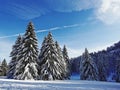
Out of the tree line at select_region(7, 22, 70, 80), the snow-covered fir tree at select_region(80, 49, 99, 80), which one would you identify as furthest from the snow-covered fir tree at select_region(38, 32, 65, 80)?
the snow-covered fir tree at select_region(80, 49, 99, 80)

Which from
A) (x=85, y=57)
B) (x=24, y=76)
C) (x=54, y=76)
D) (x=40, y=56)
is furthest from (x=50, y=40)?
(x=85, y=57)

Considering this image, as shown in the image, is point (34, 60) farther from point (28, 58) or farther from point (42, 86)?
point (42, 86)

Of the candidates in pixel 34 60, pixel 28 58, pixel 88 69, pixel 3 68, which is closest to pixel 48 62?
pixel 34 60

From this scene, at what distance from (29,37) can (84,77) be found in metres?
28.2

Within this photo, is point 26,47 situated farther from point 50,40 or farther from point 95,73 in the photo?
point 95,73

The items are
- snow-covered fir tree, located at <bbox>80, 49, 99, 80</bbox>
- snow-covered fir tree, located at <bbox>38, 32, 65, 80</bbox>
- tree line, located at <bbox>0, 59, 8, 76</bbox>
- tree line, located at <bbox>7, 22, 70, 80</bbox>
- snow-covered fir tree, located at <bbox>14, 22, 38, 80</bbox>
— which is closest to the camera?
snow-covered fir tree, located at <bbox>14, 22, 38, 80</bbox>

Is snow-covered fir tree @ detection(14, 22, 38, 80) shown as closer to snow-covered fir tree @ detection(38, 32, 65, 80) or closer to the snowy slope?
snow-covered fir tree @ detection(38, 32, 65, 80)

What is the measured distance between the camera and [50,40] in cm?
4884

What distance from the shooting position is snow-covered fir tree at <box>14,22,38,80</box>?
1603 inches

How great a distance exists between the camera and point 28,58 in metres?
42.2

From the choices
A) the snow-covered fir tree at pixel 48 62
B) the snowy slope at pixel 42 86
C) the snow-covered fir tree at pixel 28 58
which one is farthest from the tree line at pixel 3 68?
the snowy slope at pixel 42 86

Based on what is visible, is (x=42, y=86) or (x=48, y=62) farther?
(x=48, y=62)

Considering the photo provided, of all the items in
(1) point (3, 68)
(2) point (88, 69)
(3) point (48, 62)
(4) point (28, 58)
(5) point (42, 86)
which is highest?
(4) point (28, 58)

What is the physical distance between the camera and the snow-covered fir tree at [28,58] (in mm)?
40719
